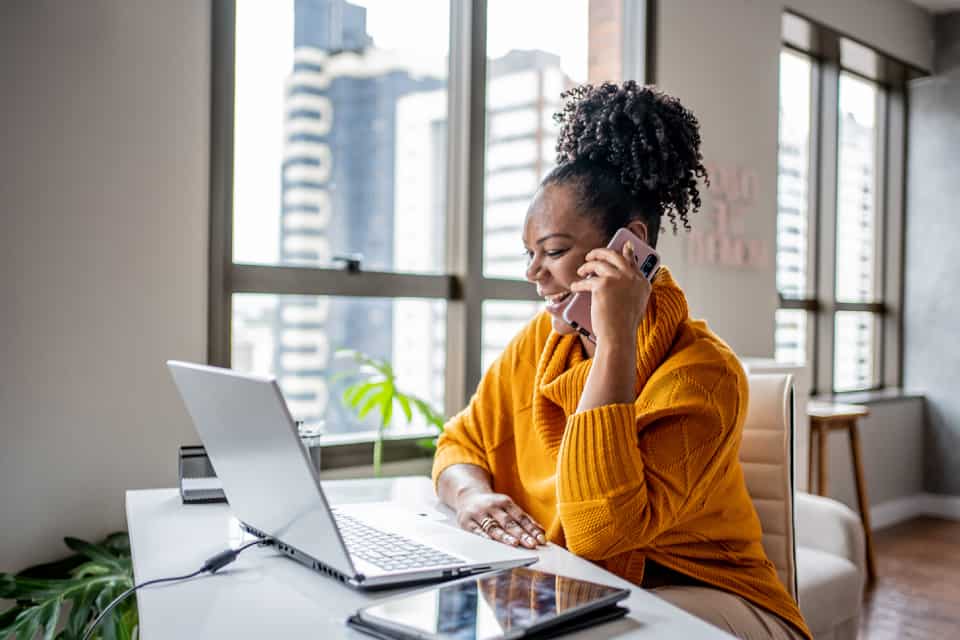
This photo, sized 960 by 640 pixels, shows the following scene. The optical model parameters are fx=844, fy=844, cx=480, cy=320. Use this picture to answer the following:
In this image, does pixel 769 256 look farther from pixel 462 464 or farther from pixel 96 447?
pixel 96 447

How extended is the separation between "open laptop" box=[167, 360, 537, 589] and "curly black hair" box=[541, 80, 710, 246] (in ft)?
1.94

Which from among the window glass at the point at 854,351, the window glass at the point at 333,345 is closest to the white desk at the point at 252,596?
the window glass at the point at 333,345

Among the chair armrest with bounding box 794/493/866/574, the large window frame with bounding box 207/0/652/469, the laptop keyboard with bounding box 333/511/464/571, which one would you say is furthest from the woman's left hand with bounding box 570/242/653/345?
the large window frame with bounding box 207/0/652/469

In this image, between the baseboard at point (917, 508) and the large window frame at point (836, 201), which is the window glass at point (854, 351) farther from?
the baseboard at point (917, 508)

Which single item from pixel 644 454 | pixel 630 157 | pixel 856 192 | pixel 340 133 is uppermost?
pixel 856 192

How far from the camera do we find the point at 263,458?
0.96 m

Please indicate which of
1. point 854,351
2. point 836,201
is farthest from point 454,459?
point 854,351

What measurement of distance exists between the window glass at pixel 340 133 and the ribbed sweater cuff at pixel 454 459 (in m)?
1.06

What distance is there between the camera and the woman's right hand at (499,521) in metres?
1.21

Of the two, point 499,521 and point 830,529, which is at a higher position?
point 499,521

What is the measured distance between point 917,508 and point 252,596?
4.96 meters

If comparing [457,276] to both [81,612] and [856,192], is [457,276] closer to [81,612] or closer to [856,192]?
[81,612]

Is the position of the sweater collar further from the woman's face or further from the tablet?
the tablet

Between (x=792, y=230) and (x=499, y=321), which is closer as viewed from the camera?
(x=499, y=321)
